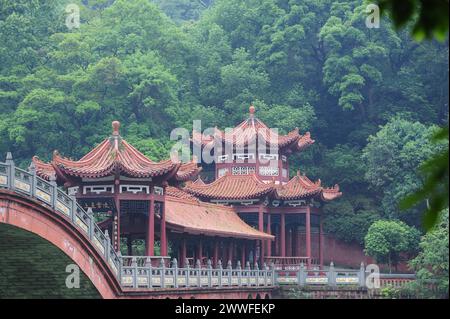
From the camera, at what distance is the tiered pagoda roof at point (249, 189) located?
43.6 meters

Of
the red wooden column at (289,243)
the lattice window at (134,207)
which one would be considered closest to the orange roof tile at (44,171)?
the lattice window at (134,207)

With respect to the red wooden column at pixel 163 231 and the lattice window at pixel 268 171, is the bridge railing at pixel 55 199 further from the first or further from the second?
the lattice window at pixel 268 171

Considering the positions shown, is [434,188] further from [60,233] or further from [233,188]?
[233,188]

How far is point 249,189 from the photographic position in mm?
44062

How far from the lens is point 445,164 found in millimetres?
5328

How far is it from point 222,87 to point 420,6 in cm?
5619

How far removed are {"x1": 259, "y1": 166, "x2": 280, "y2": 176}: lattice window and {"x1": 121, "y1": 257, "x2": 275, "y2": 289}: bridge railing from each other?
6661 millimetres

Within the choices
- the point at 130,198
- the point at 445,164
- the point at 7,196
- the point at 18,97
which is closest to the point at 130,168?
the point at 130,198

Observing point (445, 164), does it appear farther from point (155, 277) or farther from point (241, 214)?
point (241, 214)

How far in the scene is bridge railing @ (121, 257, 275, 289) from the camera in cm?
2894

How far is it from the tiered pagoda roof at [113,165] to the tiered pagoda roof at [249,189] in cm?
873

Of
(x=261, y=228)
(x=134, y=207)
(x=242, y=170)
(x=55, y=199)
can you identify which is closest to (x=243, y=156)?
(x=242, y=170)

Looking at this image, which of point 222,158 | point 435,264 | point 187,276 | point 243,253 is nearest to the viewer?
point 187,276

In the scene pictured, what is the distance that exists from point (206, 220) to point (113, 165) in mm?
7950
